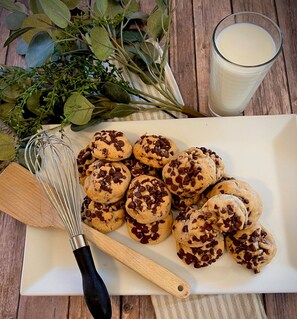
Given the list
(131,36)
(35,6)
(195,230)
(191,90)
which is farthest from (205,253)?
(35,6)

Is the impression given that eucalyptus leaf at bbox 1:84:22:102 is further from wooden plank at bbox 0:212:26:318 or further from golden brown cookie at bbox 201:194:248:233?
golden brown cookie at bbox 201:194:248:233

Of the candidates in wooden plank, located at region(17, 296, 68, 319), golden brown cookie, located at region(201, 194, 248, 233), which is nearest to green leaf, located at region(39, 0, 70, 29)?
golden brown cookie, located at region(201, 194, 248, 233)

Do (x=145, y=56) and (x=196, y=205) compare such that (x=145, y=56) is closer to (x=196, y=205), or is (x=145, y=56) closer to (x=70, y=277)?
(x=196, y=205)

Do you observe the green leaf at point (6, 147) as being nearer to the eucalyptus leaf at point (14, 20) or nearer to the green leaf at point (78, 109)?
the green leaf at point (78, 109)

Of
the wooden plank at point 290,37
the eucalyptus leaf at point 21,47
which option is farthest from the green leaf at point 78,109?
the wooden plank at point 290,37

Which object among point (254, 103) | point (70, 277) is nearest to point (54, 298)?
point (70, 277)

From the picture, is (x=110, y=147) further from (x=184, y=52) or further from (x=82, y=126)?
(x=184, y=52)
